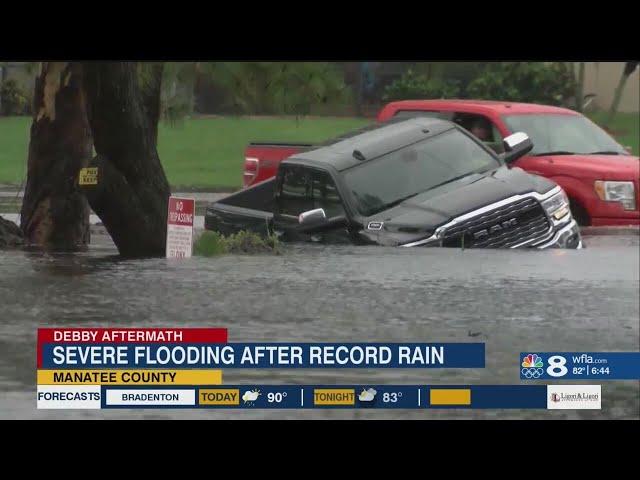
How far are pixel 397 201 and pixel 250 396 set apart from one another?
5.53 ft

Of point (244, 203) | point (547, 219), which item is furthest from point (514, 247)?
point (244, 203)

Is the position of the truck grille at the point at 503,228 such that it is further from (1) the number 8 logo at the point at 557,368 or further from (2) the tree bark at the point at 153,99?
(2) the tree bark at the point at 153,99

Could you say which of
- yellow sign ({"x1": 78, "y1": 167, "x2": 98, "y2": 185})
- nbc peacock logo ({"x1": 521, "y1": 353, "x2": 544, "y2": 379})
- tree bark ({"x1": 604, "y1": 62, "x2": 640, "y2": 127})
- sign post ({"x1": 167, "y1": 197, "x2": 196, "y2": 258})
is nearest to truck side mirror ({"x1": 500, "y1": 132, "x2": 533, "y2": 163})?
tree bark ({"x1": 604, "y1": 62, "x2": 640, "y2": 127})

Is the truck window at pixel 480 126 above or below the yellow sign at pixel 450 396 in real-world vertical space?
above

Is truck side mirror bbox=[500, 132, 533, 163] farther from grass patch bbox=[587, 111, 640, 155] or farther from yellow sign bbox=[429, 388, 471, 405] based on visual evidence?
yellow sign bbox=[429, 388, 471, 405]

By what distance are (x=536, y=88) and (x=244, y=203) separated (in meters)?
1.64

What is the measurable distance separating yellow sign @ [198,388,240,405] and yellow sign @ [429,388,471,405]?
87 cm

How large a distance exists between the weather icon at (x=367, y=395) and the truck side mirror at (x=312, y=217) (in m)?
1.36

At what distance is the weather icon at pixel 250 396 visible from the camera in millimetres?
6230

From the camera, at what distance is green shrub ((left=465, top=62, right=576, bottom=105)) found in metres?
6.61

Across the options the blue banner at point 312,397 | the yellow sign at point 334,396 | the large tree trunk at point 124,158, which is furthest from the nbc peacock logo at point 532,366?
the large tree trunk at point 124,158

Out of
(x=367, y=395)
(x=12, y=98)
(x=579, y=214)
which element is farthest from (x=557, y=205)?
(x=12, y=98)

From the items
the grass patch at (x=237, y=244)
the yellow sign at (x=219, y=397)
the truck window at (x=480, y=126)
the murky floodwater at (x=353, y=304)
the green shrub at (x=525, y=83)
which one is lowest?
the yellow sign at (x=219, y=397)

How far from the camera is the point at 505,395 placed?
6.32 m
